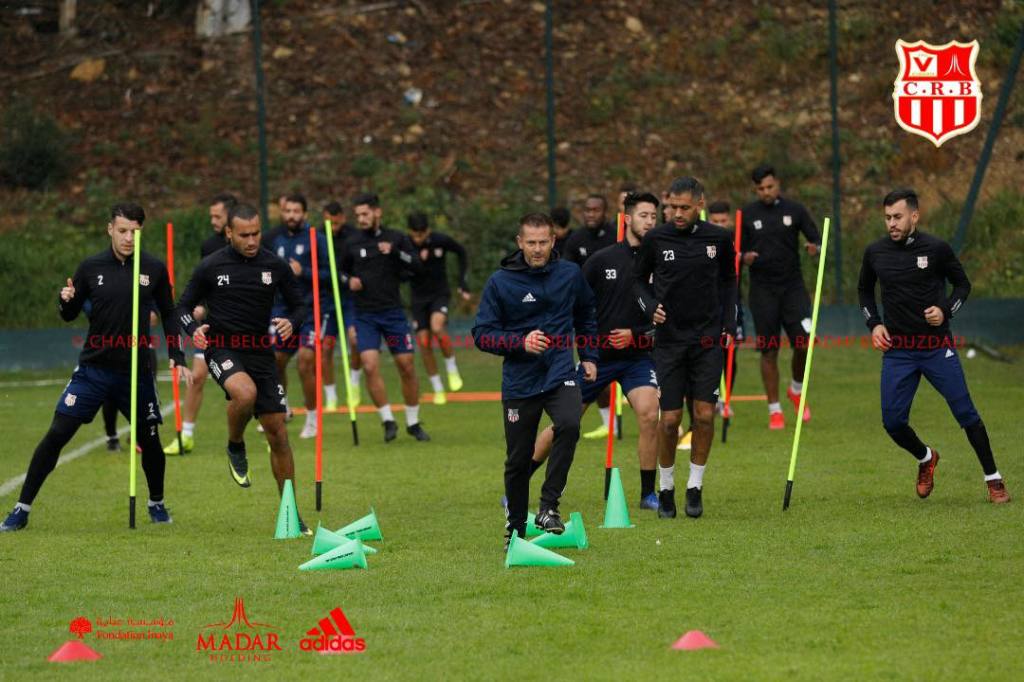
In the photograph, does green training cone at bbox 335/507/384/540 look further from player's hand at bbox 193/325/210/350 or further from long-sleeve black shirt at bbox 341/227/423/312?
long-sleeve black shirt at bbox 341/227/423/312

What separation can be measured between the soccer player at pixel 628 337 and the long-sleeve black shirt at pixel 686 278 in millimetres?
337

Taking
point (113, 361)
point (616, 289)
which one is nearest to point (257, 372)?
point (113, 361)

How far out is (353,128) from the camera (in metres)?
32.4

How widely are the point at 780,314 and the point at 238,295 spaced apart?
712 cm

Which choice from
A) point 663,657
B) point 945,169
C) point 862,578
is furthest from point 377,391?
point 945,169

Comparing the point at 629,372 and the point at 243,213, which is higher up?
the point at 243,213

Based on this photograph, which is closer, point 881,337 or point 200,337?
point 200,337

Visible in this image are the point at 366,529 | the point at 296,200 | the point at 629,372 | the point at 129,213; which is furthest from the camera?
the point at 296,200

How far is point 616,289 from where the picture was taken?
12.7 metres

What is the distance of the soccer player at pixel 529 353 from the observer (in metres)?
10.2

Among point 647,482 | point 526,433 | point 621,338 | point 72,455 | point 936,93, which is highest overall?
point 936,93

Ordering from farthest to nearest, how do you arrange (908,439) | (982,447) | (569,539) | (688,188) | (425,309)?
(425,309), (908,439), (982,447), (688,188), (569,539)

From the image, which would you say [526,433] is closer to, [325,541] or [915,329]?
[325,541]

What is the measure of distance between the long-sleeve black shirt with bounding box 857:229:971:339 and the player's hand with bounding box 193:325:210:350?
4.52 m
